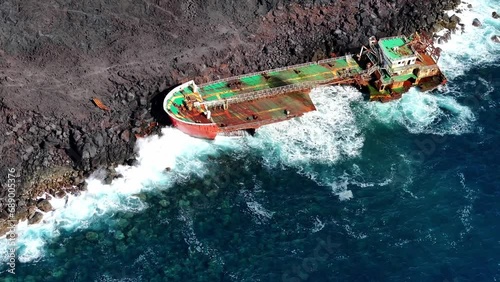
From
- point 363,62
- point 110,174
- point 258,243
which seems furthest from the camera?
point 363,62

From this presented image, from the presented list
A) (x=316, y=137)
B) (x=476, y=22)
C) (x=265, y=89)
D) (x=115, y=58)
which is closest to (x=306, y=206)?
(x=316, y=137)

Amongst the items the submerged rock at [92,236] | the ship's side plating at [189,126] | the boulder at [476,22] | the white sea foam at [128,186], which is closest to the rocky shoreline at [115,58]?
the white sea foam at [128,186]

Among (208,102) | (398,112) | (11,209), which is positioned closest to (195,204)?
(208,102)

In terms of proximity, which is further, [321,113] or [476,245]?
[321,113]

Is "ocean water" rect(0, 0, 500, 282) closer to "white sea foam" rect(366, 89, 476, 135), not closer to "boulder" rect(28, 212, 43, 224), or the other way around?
"white sea foam" rect(366, 89, 476, 135)

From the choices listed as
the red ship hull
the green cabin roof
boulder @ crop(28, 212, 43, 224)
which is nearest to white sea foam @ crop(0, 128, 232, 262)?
boulder @ crop(28, 212, 43, 224)

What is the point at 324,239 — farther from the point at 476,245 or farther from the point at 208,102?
the point at 208,102
